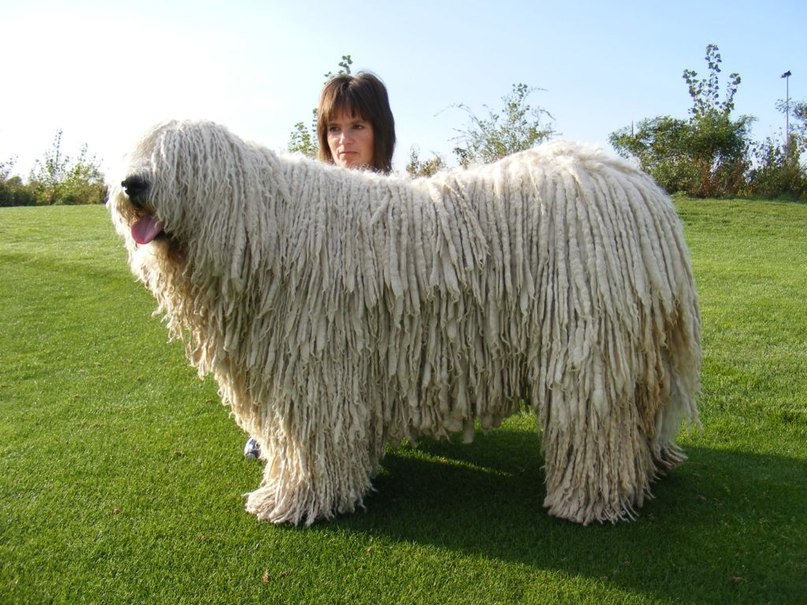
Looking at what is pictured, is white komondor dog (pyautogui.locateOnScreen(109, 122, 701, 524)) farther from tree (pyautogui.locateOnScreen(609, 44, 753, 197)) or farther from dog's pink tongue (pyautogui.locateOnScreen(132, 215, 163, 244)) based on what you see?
tree (pyautogui.locateOnScreen(609, 44, 753, 197))

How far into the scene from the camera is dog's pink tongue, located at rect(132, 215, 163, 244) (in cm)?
256

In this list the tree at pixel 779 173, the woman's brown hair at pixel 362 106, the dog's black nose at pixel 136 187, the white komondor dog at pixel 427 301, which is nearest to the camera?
the dog's black nose at pixel 136 187

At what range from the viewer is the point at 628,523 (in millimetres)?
2869

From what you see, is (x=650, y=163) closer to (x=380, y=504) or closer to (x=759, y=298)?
(x=759, y=298)

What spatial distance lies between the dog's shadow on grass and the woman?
62.4 inches

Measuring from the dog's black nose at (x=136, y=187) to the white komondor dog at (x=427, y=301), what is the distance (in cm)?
8

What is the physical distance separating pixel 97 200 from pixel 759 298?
17987 millimetres

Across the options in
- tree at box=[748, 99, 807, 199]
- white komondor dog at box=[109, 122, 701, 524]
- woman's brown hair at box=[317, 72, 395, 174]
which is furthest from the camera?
tree at box=[748, 99, 807, 199]

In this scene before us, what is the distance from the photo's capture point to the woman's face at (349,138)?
12.5ft

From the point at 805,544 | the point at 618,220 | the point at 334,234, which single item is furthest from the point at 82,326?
the point at 805,544

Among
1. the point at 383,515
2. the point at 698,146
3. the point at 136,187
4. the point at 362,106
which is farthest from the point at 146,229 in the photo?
the point at 698,146

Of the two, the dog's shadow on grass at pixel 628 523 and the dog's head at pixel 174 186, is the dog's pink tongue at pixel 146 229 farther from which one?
the dog's shadow on grass at pixel 628 523

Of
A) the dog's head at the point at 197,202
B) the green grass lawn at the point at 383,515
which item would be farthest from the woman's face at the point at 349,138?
the green grass lawn at the point at 383,515

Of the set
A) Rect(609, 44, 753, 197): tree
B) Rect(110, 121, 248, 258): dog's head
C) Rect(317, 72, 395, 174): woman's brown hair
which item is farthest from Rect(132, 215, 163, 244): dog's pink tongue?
Rect(609, 44, 753, 197): tree
